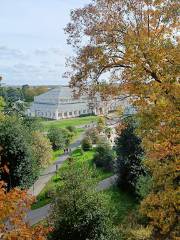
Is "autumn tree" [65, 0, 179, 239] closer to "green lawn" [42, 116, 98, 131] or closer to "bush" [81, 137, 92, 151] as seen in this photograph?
"bush" [81, 137, 92, 151]

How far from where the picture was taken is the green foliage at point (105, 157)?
52219 mm

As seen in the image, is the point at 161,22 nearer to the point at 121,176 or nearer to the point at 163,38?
the point at 163,38

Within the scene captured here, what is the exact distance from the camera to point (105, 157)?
52.5m

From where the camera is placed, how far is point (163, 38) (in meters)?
13.7

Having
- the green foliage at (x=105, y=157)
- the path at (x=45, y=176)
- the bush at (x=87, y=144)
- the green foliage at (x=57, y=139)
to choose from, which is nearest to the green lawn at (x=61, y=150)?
the path at (x=45, y=176)

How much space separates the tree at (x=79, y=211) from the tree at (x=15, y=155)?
600 inches

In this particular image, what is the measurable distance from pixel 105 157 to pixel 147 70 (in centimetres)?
3961

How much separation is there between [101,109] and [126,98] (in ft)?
3.31

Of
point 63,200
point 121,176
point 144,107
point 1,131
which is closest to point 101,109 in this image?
point 144,107

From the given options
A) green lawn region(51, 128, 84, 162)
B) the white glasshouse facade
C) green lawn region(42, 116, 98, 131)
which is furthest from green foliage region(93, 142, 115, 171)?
the white glasshouse facade

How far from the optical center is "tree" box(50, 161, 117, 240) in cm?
2269

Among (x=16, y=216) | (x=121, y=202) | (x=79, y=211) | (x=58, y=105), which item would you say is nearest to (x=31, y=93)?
(x=58, y=105)

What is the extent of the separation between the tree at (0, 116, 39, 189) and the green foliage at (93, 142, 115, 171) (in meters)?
15.4

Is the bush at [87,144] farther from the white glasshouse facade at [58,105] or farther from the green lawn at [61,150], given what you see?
the white glasshouse facade at [58,105]
